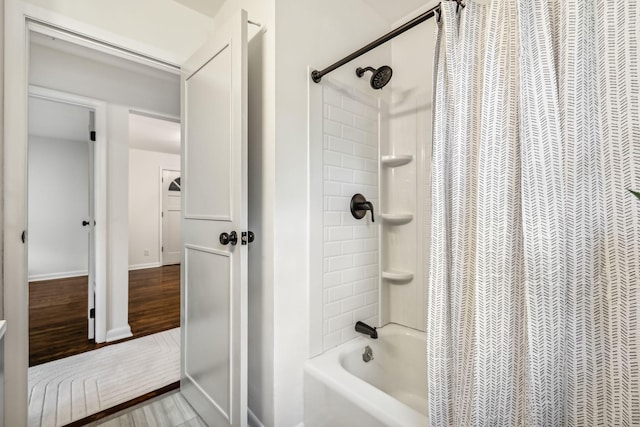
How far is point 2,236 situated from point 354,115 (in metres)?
1.86

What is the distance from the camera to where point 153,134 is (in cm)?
454

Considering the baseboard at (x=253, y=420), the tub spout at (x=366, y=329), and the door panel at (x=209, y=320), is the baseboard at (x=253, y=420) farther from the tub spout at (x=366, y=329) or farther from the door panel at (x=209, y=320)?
the tub spout at (x=366, y=329)

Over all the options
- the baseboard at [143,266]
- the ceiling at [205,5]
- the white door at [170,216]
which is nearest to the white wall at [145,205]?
the baseboard at [143,266]

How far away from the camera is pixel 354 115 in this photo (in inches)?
67.6

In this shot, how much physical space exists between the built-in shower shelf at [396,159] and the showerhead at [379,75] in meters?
0.44

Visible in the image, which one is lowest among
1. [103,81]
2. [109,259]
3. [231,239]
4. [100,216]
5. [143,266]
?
[143,266]

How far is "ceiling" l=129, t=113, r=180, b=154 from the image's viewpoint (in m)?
3.91

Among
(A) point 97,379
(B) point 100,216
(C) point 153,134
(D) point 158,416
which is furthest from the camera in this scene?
(C) point 153,134

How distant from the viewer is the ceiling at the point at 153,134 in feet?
12.8

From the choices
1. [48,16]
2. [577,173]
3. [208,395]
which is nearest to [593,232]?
[577,173]

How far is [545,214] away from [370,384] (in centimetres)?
124

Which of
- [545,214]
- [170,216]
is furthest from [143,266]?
[545,214]

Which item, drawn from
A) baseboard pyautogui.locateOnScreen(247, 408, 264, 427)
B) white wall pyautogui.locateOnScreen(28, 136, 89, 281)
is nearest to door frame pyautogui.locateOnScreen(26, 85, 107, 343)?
baseboard pyautogui.locateOnScreen(247, 408, 264, 427)

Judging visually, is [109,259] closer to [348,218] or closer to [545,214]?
[348,218]
